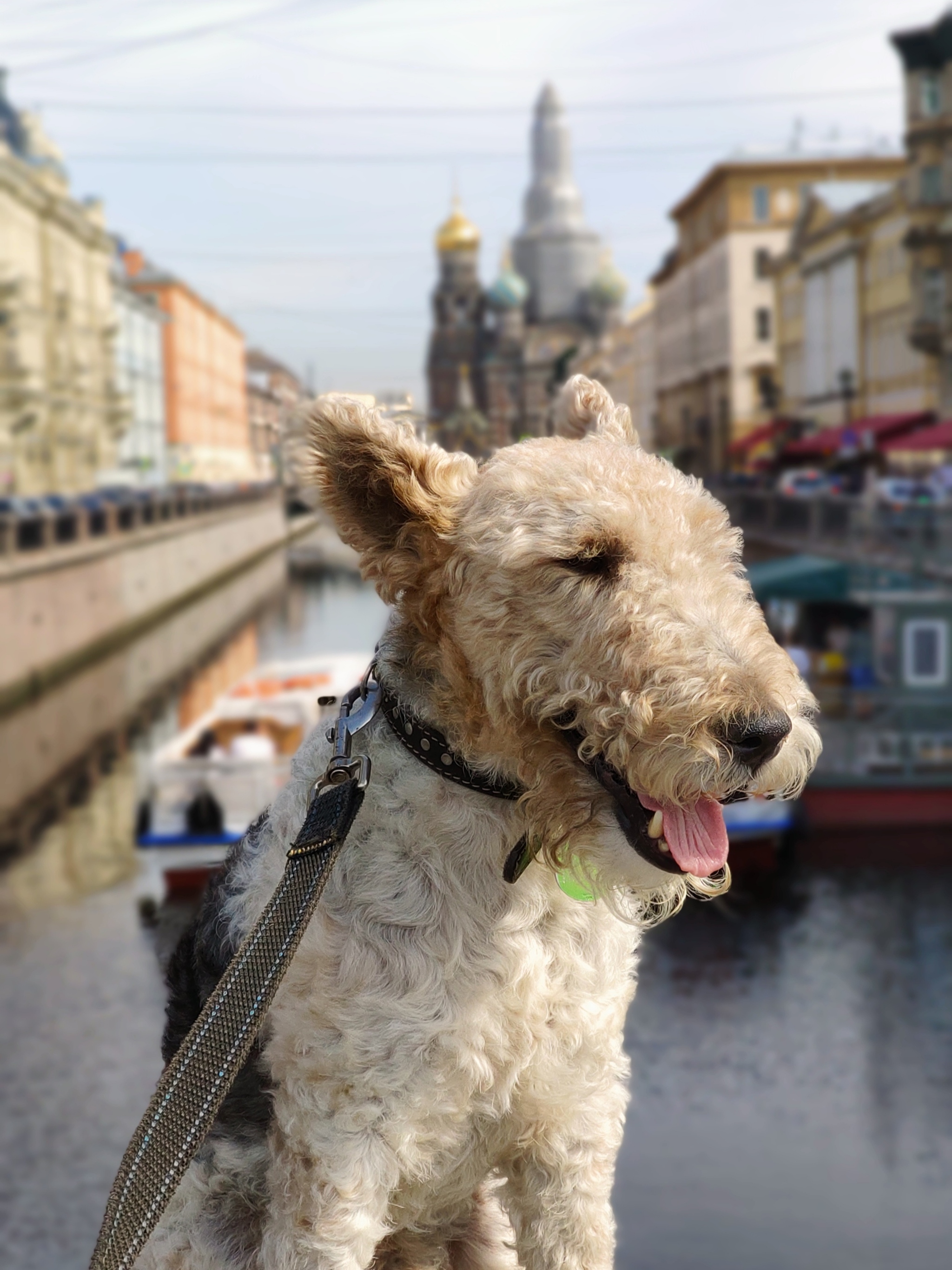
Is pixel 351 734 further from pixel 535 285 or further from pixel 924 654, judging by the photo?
pixel 535 285

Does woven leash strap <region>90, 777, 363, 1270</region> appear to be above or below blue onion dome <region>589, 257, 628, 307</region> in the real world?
below

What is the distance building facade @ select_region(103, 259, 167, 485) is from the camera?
7725 cm

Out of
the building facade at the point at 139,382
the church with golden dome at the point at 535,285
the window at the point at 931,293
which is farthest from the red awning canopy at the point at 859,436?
the church with golden dome at the point at 535,285

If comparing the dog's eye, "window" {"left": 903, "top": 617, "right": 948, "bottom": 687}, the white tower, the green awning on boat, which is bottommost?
"window" {"left": 903, "top": 617, "right": 948, "bottom": 687}

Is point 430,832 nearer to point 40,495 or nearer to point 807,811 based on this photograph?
point 807,811

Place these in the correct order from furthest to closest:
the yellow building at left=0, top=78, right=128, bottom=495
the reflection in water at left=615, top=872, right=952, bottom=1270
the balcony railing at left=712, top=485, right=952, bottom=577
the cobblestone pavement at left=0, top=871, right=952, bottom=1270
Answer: the yellow building at left=0, top=78, right=128, bottom=495
the balcony railing at left=712, top=485, right=952, bottom=577
the reflection in water at left=615, top=872, right=952, bottom=1270
the cobblestone pavement at left=0, top=871, right=952, bottom=1270

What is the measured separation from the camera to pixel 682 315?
9869cm

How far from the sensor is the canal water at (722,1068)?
17.1 meters

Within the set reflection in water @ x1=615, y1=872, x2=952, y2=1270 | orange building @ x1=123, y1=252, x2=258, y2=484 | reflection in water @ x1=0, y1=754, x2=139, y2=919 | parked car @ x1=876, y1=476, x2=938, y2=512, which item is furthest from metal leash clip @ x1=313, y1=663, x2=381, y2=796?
orange building @ x1=123, y1=252, x2=258, y2=484

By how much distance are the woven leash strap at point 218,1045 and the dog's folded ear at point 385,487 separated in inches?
11.1

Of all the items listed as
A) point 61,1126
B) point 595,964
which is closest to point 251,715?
point 61,1126

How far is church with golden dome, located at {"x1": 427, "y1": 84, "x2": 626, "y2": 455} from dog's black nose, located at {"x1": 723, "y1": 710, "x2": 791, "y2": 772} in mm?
98842

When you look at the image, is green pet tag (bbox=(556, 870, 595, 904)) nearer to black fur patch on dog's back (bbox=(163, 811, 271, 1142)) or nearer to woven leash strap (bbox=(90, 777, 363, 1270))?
woven leash strap (bbox=(90, 777, 363, 1270))

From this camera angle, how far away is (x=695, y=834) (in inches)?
67.5
